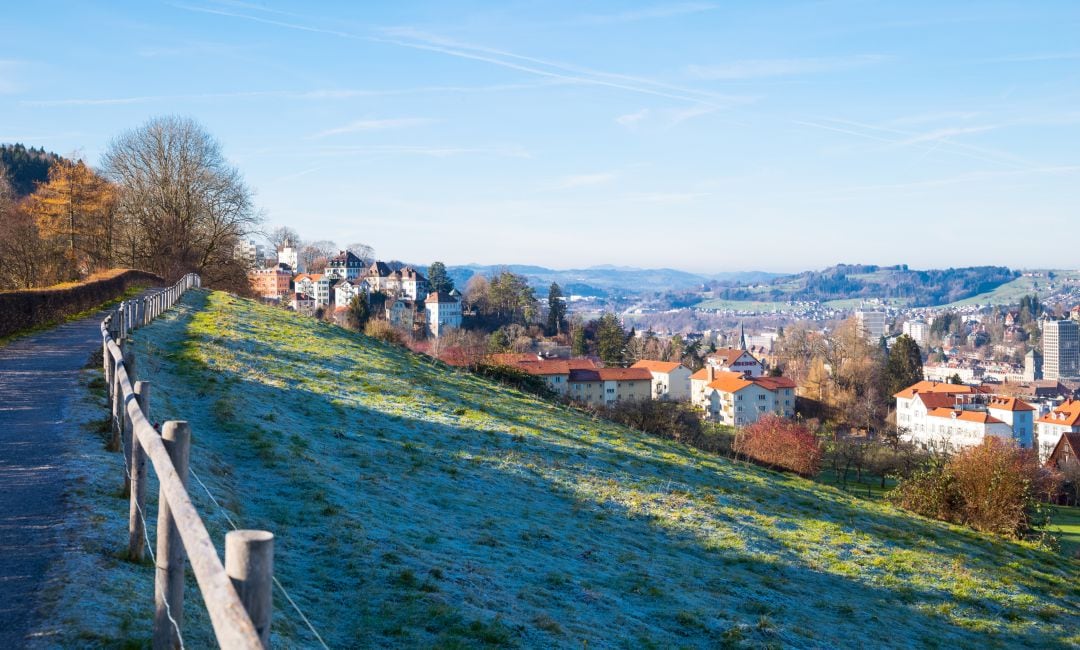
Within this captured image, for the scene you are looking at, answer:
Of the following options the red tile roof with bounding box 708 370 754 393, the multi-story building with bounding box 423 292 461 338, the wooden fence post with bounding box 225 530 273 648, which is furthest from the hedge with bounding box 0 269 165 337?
the multi-story building with bounding box 423 292 461 338

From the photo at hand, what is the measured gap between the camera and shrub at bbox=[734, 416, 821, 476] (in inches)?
1666

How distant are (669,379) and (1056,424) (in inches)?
1632

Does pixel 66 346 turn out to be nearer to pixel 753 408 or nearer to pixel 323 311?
pixel 323 311

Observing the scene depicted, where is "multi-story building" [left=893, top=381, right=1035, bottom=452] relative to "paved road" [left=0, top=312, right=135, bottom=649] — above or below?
below

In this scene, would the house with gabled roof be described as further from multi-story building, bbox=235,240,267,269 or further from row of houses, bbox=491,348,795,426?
multi-story building, bbox=235,240,267,269

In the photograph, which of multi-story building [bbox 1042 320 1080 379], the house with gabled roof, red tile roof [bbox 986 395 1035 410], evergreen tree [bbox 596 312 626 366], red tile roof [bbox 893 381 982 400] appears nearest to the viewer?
red tile roof [bbox 986 395 1035 410]

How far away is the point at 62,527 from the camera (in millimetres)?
6809

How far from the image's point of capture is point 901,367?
100312mm

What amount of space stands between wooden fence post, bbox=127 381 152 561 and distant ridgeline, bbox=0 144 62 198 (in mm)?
82195

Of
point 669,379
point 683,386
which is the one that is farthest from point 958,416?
point 669,379

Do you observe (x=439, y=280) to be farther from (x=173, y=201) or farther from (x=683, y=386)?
(x=173, y=201)

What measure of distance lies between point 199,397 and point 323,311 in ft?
155

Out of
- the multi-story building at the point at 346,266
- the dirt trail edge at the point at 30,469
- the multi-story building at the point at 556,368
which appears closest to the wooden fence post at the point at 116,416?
the dirt trail edge at the point at 30,469

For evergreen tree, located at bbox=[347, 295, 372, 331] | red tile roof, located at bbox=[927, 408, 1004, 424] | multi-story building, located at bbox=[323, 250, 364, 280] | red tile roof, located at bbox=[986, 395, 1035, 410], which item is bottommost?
red tile roof, located at bbox=[927, 408, 1004, 424]
